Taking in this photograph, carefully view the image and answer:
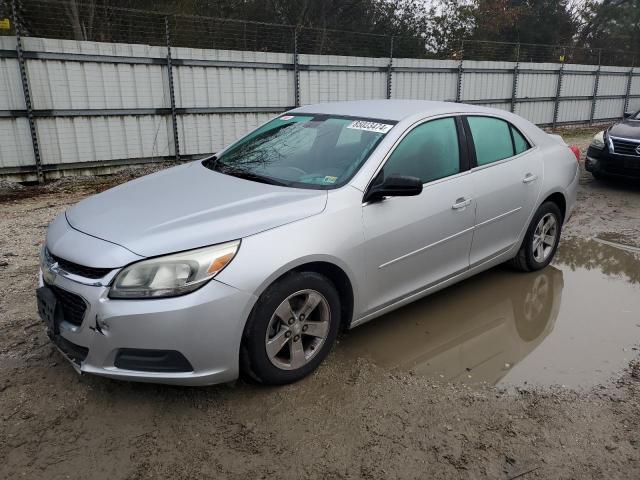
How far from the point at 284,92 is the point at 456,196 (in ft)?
26.9

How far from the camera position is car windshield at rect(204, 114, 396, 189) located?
3.52m

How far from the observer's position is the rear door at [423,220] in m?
3.38

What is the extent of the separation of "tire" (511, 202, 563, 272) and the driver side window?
1207mm

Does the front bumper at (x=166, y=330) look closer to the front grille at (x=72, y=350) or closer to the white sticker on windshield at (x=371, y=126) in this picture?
the front grille at (x=72, y=350)

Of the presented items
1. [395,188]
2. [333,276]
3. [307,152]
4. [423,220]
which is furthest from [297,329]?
[307,152]

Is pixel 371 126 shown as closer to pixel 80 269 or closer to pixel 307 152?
pixel 307 152

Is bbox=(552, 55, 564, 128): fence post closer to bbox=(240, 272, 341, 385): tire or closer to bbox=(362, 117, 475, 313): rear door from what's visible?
bbox=(362, 117, 475, 313): rear door

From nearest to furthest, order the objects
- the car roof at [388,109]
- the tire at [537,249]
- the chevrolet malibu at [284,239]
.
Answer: the chevrolet malibu at [284,239]
the car roof at [388,109]
the tire at [537,249]

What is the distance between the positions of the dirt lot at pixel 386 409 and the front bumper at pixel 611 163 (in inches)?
190

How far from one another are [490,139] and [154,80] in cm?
713

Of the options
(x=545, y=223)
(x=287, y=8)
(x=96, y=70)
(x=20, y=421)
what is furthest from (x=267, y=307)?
(x=287, y=8)

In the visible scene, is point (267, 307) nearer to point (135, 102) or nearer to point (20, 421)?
point (20, 421)

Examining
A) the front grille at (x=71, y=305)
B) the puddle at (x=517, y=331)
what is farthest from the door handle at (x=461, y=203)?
the front grille at (x=71, y=305)

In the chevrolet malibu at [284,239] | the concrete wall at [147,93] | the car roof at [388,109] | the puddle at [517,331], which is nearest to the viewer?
the chevrolet malibu at [284,239]
